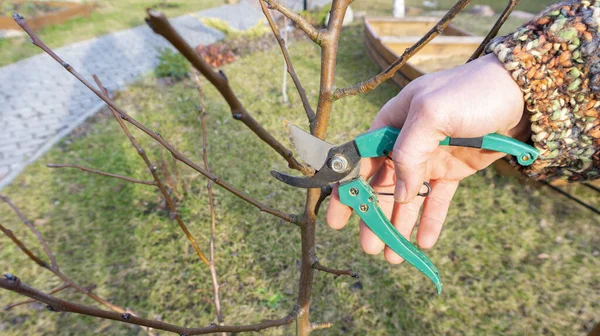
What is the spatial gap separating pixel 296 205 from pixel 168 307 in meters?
1.50

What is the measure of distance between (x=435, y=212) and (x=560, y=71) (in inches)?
33.2

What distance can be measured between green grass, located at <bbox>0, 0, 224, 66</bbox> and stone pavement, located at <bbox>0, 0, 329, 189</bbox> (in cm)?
41

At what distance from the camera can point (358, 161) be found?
134cm

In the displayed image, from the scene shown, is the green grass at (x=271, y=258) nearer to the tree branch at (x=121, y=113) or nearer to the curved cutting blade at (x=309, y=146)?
the curved cutting blade at (x=309, y=146)

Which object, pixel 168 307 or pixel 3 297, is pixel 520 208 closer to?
pixel 168 307

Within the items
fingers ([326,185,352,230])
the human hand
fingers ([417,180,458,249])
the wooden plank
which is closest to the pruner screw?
the human hand

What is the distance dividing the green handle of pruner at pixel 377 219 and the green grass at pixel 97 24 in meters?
8.52

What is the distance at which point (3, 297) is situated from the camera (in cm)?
264

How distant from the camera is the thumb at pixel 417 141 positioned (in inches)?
48.8

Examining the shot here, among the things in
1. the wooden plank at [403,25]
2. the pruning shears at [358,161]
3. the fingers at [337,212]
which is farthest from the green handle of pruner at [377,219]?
the wooden plank at [403,25]

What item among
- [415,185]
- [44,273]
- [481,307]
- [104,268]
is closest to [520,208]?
[481,307]

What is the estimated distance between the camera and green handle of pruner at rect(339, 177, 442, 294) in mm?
1357

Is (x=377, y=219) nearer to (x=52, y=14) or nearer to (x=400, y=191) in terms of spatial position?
(x=400, y=191)

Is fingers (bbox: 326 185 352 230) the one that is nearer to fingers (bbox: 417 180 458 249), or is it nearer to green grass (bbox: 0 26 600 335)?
fingers (bbox: 417 180 458 249)
